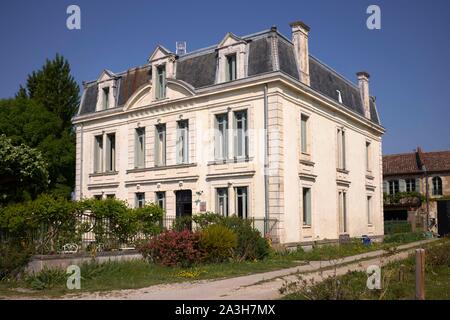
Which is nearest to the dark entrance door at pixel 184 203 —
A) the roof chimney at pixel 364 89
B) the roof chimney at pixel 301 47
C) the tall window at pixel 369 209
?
the roof chimney at pixel 301 47

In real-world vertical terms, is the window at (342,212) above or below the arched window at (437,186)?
below

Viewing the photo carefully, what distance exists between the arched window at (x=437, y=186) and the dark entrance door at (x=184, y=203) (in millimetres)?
27039

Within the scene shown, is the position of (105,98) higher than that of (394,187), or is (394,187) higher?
(105,98)

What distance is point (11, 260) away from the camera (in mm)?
13859

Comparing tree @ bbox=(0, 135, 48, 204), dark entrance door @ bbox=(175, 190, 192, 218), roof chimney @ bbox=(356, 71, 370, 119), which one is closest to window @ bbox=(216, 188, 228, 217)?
dark entrance door @ bbox=(175, 190, 192, 218)

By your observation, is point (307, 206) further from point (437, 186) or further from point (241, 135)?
point (437, 186)

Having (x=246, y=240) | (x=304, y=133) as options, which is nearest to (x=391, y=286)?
(x=246, y=240)

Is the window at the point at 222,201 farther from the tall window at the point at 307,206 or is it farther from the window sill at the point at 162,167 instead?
the tall window at the point at 307,206

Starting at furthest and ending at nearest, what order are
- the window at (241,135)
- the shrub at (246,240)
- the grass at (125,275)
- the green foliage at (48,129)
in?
the green foliage at (48,129) < the window at (241,135) < the shrub at (246,240) < the grass at (125,275)

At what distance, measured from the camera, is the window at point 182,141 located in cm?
2527

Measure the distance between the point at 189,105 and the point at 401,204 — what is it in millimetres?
25868

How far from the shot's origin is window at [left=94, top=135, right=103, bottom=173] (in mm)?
29641

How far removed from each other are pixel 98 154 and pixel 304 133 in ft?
40.4
